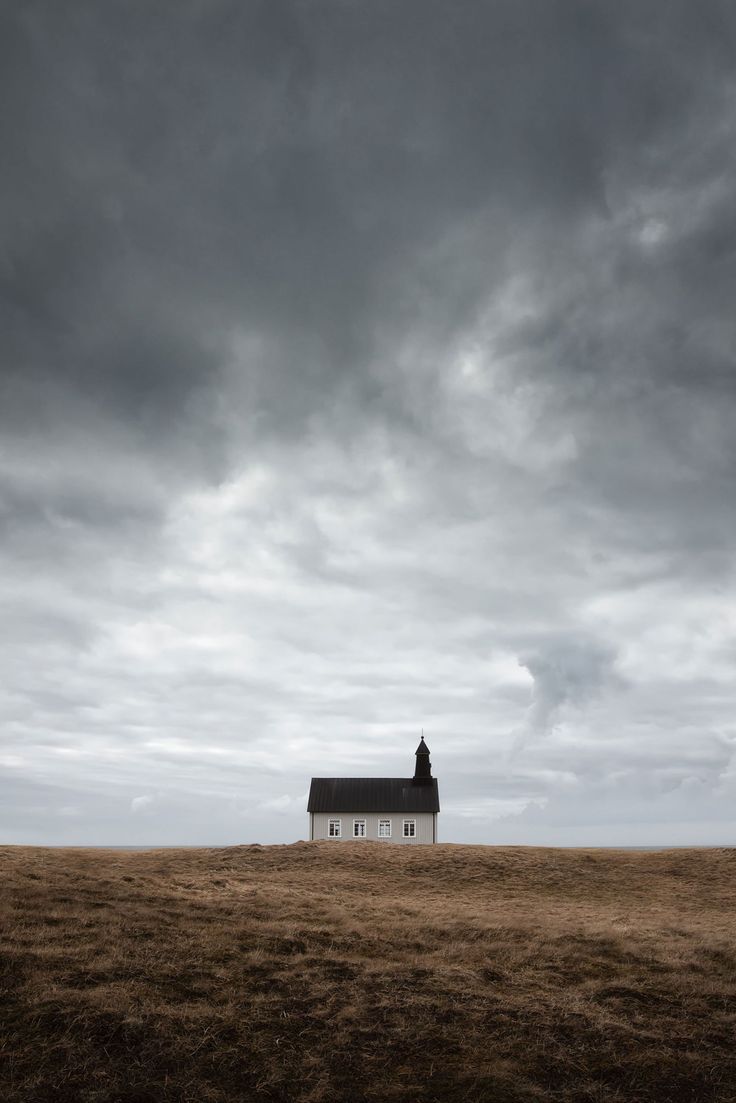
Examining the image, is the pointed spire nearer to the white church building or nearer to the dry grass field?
the white church building

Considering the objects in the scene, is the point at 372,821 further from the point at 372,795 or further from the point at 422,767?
the point at 422,767

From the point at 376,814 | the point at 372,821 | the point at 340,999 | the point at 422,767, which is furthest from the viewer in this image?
the point at 422,767

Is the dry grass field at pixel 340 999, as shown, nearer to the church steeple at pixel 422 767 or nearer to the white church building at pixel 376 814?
the white church building at pixel 376 814

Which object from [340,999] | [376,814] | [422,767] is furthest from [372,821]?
[340,999]

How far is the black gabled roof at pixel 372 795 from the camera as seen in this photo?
2579 inches

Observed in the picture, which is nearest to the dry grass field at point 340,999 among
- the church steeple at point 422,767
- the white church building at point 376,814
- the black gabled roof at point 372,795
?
the white church building at point 376,814

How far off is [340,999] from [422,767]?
181ft

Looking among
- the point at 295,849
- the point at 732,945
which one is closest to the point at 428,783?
the point at 295,849

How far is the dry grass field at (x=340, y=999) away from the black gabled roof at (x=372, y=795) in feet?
124

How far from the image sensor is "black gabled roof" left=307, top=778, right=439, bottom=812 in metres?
65.5

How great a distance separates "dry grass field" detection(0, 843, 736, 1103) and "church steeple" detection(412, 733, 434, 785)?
40.0 meters

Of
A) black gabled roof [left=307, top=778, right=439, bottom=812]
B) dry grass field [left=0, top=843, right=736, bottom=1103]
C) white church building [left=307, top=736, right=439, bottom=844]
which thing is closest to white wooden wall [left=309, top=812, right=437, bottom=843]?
white church building [left=307, top=736, right=439, bottom=844]

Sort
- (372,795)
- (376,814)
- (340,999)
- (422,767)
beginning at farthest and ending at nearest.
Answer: (422,767), (372,795), (376,814), (340,999)

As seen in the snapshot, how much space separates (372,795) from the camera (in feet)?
218
